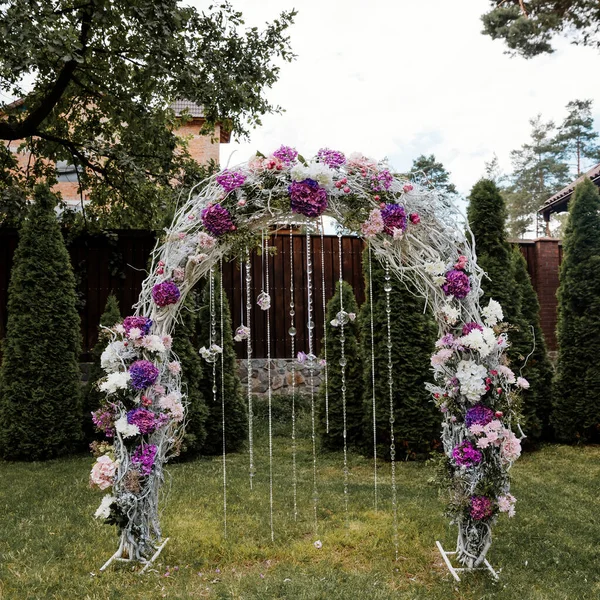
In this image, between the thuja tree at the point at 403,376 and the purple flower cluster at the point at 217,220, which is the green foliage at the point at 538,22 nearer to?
the thuja tree at the point at 403,376

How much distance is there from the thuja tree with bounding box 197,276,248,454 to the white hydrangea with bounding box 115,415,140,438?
3404mm

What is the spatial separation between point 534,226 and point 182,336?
77.6 ft

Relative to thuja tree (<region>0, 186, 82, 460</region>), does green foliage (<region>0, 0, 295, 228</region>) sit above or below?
above

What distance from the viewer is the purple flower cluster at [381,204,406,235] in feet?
9.82

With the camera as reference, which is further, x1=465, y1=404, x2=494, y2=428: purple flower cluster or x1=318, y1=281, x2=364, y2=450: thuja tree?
x1=318, y1=281, x2=364, y2=450: thuja tree

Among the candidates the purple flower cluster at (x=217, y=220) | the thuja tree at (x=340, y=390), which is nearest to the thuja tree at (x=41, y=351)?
the thuja tree at (x=340, y=390)

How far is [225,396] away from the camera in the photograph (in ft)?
21.4

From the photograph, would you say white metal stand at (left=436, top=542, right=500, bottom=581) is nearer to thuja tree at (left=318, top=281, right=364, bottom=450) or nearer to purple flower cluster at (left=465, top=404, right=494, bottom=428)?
purple flower cluster at (left=465, top=404, right=494, bottom=428)

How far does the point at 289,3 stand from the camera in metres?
7.57

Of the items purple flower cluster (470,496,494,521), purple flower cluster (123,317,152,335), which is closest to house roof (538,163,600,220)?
purple flower cluster (470,496,494,521)

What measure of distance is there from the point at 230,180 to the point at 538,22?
730cm

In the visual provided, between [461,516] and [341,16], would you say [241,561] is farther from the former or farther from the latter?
[341,16]

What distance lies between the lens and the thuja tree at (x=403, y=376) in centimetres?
611

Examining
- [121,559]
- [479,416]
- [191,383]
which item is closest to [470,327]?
[479,416]
